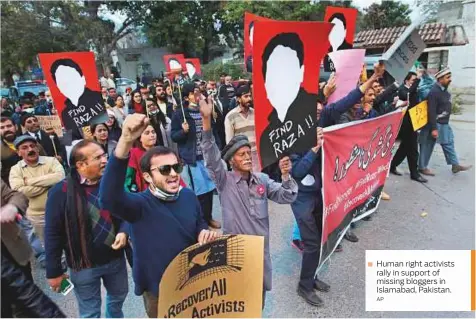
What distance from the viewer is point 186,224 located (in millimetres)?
1920

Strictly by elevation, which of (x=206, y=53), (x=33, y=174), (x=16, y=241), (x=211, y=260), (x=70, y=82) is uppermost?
(x=206, y=53)

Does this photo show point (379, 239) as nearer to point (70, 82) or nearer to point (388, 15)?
point (70, 82)

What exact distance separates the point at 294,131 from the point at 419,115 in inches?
157

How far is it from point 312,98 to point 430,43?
13.2 m

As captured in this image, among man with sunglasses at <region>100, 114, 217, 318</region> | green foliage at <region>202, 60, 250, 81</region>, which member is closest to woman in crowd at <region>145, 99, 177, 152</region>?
man with sunglasses at <region>100, 114, 217, 318</region>

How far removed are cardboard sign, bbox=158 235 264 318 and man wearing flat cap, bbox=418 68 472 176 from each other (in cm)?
A: 473

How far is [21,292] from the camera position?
4.83ft

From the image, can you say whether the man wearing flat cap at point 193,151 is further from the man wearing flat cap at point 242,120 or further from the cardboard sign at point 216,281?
the cardboard sign at point 216,281

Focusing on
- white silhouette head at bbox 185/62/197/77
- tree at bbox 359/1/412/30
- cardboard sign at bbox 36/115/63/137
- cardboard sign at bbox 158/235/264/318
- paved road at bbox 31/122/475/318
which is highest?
tree at bbox 359/1/412/30

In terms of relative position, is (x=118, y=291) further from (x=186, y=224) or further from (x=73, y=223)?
(x=186, y=224)

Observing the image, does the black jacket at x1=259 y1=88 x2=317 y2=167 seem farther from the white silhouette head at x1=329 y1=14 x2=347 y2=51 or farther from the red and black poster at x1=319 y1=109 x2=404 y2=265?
the white silhouette head at x1=329 y1=14 x2=347 y2=51

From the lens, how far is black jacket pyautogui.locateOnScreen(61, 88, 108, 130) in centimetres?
367

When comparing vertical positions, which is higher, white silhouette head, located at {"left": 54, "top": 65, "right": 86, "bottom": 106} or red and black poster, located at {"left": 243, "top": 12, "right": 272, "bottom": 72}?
red and black poster, located at {"left": 243, "top": 12, "right": 272, "bottom": 72}

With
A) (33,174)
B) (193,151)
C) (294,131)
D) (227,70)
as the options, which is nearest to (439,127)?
(193,151)
